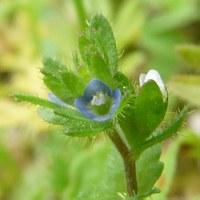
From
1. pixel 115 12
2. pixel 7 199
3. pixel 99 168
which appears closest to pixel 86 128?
pixel 99 168

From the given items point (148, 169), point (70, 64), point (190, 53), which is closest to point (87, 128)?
point (148, 169)

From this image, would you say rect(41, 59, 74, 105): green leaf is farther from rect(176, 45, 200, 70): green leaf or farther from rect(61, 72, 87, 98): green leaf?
rect(176, 45, 200, 70): green leaf

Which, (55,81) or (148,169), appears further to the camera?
(148,169)

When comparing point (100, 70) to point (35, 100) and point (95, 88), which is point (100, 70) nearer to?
point (95, 88)

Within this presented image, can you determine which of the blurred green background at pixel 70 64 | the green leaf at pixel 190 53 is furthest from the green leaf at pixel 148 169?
the green leaf at pixel 190 53

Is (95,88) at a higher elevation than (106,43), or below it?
below

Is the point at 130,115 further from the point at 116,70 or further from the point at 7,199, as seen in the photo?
the point at 7,199
